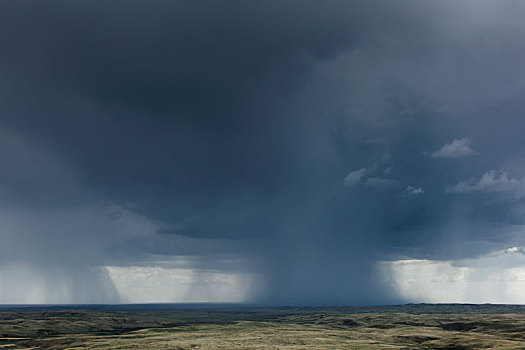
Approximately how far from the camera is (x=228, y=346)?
107 meters

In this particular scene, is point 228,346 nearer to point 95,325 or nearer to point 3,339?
point 3,339

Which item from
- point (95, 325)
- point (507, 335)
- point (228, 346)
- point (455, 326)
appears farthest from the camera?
point (95, 325)

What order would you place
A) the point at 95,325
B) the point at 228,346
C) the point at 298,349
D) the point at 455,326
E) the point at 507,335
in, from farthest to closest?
the point at 95,325, the point at 455,326, the point at 507,335, the point at 228,346, the point at 298,349

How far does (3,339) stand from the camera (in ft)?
461

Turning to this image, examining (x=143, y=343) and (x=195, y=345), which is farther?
(x=143, y=343)

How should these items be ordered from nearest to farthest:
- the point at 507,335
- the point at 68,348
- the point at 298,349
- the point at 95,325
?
the point at 298,349
the point at 68,348
the point at 507,335
the point at 95,325

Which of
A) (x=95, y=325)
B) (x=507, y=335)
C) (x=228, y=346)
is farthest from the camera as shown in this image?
(x=95, y=325)

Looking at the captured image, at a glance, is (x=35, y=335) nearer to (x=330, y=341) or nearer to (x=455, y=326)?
(x=330, y=341)

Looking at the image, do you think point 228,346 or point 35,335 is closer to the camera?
point 228,346

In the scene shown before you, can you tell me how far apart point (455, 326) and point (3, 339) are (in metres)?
183

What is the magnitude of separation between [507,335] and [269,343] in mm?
82594

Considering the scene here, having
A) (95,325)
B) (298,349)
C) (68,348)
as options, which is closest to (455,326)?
(298,349)

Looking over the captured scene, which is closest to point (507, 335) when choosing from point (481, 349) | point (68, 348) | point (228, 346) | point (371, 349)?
point (481, 349)

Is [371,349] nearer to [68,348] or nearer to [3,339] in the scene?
[68,348]
